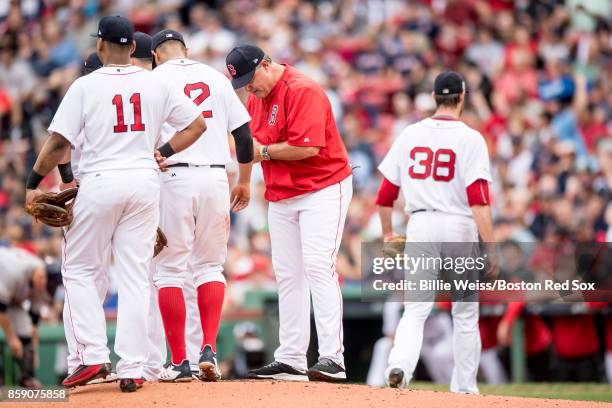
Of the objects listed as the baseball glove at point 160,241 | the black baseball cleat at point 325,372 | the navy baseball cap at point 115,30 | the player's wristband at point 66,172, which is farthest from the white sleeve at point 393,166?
the navy baseball cap at point 115,30

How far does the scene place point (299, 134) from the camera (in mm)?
8094

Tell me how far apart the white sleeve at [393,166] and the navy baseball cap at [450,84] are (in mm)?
480

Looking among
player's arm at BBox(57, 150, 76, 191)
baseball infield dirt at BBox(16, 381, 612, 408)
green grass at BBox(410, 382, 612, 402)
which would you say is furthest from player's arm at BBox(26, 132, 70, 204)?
green grass at BBox(410, 382, 612, 402)

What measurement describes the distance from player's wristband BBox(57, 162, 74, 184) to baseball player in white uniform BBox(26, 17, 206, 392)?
18.9 inches

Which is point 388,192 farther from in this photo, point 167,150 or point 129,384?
point 129,384

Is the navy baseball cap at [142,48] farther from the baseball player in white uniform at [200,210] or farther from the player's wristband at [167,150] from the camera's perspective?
the player's wristband at [167,150]

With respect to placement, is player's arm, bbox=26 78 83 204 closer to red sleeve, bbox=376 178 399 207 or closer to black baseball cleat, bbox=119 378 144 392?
black baseball cleat, bbox=119 378 144 392

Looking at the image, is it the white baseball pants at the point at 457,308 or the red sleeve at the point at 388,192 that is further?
the red sleeve at the point at 388,192

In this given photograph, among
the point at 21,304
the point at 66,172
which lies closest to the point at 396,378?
the point at 66,172

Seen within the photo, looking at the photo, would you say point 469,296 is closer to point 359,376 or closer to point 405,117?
point 359,376

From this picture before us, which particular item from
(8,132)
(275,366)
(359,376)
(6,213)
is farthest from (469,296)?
(8,132)

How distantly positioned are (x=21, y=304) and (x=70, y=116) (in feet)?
18.6

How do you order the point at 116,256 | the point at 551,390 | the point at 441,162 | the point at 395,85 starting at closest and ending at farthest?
the point at 116,256, the point at 441,162, the point at 551,390, the point at 395,85

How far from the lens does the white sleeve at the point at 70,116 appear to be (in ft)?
23.3
